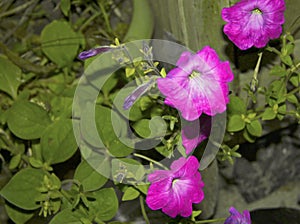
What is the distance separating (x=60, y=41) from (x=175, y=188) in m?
0.45

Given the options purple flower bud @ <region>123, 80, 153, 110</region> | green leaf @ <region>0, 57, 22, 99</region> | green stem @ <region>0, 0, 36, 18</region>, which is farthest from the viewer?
green stem @ <region>0, 0, 36, 18</region>

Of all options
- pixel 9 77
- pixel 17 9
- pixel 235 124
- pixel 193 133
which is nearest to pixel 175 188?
pixel 193 133

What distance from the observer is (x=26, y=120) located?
117cm

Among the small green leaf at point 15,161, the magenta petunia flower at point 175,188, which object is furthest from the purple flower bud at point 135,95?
the small green leaf at point 15,161

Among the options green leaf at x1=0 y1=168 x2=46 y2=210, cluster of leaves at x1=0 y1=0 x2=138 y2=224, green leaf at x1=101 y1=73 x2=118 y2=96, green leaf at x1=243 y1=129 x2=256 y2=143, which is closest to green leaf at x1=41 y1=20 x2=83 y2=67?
cluster of leaves at x1=0 y1=0 x2=138 y2=224

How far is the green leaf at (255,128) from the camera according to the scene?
3.65 feet

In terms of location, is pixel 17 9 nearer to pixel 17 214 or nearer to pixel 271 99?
pixel 17 214

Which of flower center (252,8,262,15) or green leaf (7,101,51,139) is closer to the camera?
flower center (252,8,262,15)

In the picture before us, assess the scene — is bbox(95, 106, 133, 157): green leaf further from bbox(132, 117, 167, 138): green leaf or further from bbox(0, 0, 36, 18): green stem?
bbox(0, 0, 36, 18): green stem

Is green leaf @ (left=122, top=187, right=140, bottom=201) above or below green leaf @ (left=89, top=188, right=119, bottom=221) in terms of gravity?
above

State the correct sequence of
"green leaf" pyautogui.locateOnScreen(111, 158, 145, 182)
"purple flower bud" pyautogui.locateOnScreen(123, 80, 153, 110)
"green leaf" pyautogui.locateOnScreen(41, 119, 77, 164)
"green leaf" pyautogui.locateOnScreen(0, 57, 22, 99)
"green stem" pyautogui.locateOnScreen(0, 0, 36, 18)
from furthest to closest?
"green stem" pyautogui.locateOnScreen(0, 0, 36, 18)
"green leaf" pyautogui.locateOnScreen(0, 57, 22, 99)
"green leaf" pyautogui.locateOnScreen(41, 119, 77, 164)
"green leaf" pyautogui.locateOnScreen(111, 158, 145, 182)
"purple flower bud" pyautogui.locateOnScreen(123, 80, 153, 110)

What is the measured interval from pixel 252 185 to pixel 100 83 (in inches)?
18.9

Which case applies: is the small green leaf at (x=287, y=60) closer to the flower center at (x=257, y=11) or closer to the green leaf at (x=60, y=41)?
the flower center at (x=257, y=11)

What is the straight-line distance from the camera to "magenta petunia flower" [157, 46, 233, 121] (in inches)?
36.6
